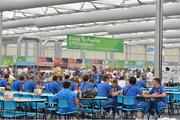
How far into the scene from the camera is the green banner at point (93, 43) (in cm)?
2295

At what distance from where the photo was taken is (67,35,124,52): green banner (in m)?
23.0

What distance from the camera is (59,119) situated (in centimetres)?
1324

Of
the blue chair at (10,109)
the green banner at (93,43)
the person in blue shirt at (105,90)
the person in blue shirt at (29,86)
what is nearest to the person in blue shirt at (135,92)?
the person in blue shirt at (105,90)

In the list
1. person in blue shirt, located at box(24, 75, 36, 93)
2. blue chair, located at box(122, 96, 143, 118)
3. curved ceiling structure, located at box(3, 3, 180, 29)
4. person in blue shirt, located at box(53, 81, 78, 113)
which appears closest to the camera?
person in blue shirt, located at box(53, 81, 78, 113)

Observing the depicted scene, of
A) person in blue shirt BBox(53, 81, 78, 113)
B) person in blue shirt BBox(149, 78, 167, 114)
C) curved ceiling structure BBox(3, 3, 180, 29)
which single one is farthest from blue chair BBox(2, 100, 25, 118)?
curved ceiling structure BBox(3, 3, 180, 29)

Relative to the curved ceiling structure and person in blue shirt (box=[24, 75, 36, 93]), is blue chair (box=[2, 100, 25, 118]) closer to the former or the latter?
person in blue shirt (box=[24, 75, 36, 93])

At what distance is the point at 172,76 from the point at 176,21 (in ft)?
20.7

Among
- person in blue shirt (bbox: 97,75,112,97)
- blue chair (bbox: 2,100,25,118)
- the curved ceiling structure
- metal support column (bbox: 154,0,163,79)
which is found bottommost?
blue chair (bbox: 2,100,25,118)

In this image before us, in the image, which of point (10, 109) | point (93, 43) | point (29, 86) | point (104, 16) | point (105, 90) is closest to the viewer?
point (10, 109)

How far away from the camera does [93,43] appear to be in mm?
23844

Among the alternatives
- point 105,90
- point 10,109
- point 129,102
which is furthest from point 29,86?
point 10,109

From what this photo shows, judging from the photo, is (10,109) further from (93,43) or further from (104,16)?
(104,16)

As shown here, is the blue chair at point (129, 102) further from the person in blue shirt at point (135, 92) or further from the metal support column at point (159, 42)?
the metal support column at point (159, 42)

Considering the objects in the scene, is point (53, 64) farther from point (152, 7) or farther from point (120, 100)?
point (120, 100)
